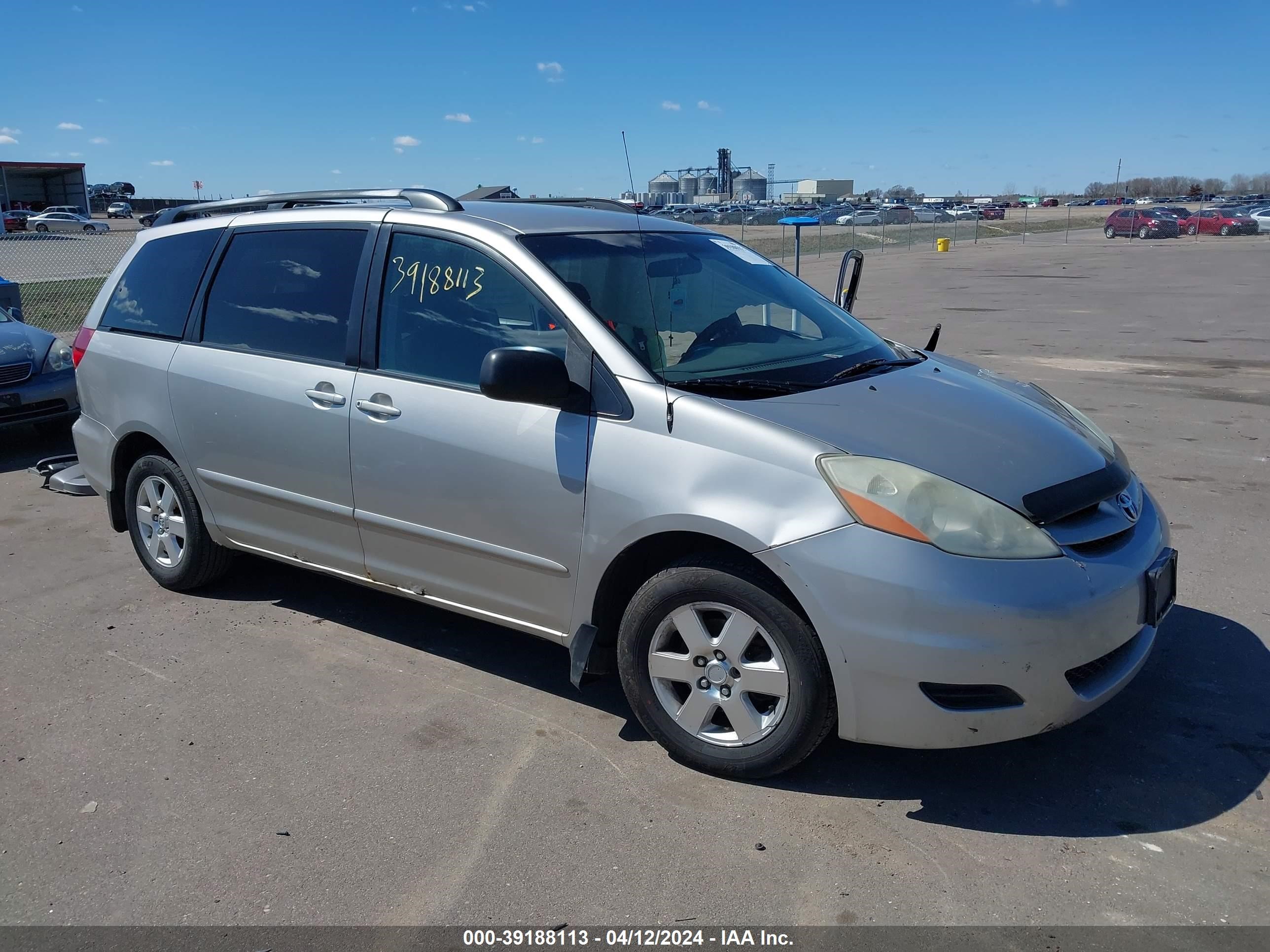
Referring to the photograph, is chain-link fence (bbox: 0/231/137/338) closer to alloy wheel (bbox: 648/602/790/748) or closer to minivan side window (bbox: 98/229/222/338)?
minivan side window (bbox: 98/229/222/338)

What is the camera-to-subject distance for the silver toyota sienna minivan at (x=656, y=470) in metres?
3.10

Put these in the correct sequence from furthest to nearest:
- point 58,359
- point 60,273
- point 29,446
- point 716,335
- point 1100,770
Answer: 1. point 60,273
2. point 29,446
3. point 58,359
4. point 716,335
5. point 1100,770

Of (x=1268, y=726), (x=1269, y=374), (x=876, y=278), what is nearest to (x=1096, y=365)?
(x=1269, y=374)

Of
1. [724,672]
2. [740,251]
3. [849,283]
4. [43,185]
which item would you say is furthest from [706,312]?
[43,185]

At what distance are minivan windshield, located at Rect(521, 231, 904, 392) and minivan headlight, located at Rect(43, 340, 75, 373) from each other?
6.16 meters

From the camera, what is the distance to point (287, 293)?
4.56m

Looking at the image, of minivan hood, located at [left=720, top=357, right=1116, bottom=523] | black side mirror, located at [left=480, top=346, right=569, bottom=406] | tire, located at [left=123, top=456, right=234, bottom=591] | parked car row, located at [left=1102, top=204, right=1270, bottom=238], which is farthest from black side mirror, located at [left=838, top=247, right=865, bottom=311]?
parked car row, located at [left=1102, top=204, right=1270, bottom=238]

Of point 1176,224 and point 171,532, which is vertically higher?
point 1176,224

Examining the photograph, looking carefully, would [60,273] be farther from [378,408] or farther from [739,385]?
[739,385]

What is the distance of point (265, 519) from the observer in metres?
4.66

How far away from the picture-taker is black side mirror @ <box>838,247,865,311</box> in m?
5.55

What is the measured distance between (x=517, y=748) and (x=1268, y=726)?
104 inches

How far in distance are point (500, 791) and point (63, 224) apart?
6154 cm

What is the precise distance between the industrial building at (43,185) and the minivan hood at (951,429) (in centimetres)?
7935
